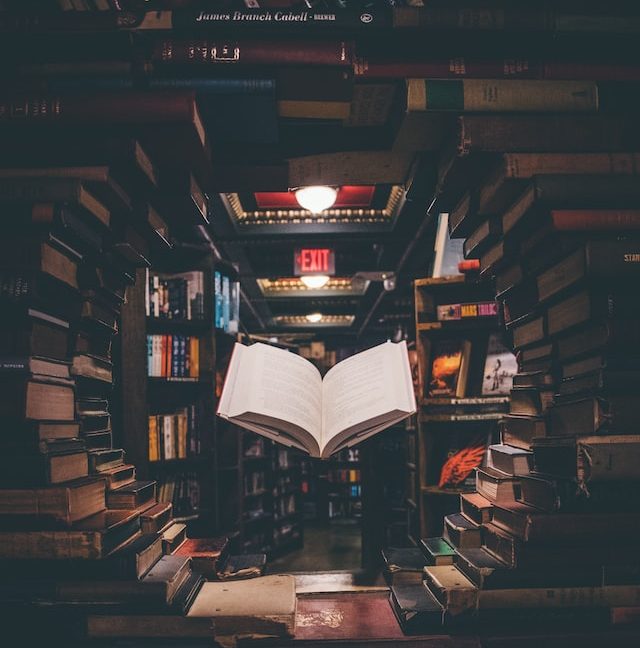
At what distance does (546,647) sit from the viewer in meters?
1.06

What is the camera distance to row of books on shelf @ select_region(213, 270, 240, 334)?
3.45 metres

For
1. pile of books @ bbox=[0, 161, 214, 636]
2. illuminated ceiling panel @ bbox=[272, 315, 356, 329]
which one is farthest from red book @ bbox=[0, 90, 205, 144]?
illuminated ceiling panel @ bbox=[272, 315, 356, 329]

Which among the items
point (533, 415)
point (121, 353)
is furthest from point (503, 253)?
point (121, 353)

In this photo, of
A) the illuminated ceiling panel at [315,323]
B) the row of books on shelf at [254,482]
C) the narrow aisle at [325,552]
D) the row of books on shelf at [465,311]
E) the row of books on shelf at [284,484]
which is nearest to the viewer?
the row of books on shelf at [465,311]

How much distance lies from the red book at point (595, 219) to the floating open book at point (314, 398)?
0.43 metres

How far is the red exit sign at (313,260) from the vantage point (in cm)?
501

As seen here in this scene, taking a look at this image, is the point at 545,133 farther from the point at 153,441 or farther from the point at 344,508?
the point at 344,508

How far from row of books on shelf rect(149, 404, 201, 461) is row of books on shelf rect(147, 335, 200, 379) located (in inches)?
8.8

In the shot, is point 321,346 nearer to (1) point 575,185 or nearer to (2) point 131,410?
(2) point 131,410

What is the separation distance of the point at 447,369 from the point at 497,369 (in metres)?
0.27

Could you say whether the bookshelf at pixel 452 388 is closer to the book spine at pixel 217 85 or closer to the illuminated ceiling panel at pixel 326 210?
the illuminated ceiling panel at pixel 326 210

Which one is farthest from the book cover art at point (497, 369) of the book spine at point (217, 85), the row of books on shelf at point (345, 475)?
the row of books on shelf at point (345, 475)

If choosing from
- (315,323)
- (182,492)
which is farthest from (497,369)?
(315,323)

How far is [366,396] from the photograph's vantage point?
1204mm
